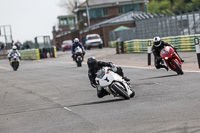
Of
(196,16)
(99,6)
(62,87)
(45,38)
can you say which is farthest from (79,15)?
(62,87)

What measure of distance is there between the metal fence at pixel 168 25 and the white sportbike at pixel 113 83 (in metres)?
20.2

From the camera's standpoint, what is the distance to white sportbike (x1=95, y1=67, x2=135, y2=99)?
11141 millimetres

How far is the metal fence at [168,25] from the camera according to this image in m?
31.6

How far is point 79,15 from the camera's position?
300 feet

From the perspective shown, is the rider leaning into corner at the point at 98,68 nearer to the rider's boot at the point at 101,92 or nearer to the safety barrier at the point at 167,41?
the rider's boot at the point at 101,92

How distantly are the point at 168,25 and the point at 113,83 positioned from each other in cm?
2557

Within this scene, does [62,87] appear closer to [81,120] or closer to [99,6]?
[81,120]

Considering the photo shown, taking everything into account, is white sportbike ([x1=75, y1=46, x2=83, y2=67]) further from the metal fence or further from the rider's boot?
the rider's boot

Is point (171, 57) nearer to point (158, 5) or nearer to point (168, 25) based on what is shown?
point (168, 25)

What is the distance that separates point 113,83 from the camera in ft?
36.6

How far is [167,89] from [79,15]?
79721 millimetres

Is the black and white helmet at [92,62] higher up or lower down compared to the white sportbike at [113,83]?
higher up

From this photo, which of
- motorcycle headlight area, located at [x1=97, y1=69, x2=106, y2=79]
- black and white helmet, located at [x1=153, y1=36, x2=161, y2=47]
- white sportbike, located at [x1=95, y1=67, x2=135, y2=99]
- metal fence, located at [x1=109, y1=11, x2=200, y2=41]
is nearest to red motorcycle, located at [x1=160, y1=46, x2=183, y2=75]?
black and white helmet, located at [x1=153, y1=36, x2=161, y2=47]

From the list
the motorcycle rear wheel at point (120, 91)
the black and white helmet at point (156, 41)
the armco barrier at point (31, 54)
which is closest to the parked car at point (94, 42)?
the armco barrier at point (31, 54)
